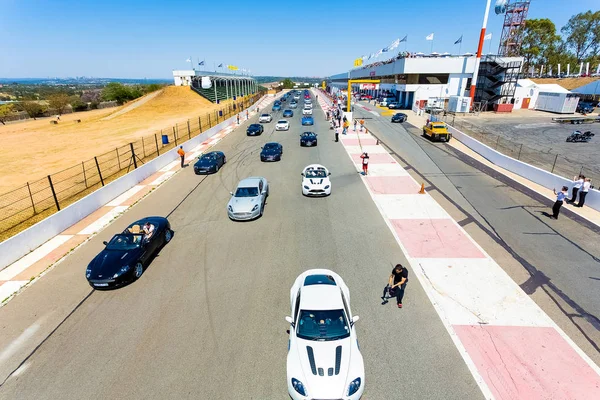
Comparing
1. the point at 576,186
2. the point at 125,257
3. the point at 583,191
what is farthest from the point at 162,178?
the point at 583,191

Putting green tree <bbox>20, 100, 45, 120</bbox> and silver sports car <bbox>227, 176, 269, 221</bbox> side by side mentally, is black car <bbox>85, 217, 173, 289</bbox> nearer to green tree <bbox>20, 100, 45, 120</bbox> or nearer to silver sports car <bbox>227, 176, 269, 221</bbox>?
silver sports car <bbox>227, 176, 269, 221</bbox>

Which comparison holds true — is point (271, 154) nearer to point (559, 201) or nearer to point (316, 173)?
point (316, 173)

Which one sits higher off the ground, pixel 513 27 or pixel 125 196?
pixel 513 27

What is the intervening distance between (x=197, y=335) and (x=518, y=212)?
15401 mm

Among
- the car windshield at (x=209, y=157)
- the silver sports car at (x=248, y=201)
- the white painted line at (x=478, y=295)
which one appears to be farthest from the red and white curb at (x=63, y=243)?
the white painted line at (x=478, y=295)

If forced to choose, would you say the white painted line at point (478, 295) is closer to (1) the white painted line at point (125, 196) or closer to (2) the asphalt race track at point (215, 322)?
(2) the asphalt race track at point (215, 322)

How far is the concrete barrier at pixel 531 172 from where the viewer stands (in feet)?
48.3

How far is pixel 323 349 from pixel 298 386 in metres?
0.87

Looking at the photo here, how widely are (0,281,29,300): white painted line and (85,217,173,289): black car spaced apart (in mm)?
2446

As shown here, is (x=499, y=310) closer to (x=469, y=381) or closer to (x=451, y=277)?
(x=451, y=277)

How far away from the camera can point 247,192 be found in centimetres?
1488

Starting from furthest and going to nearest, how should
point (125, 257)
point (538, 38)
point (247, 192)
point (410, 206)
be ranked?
1. point (538, 38)
2. point (410, 206)
3. point (247, 192)
4. point (125, 257)

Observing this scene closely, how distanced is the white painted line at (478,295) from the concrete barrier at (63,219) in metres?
15.1

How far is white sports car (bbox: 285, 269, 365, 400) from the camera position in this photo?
5762 millimetres
